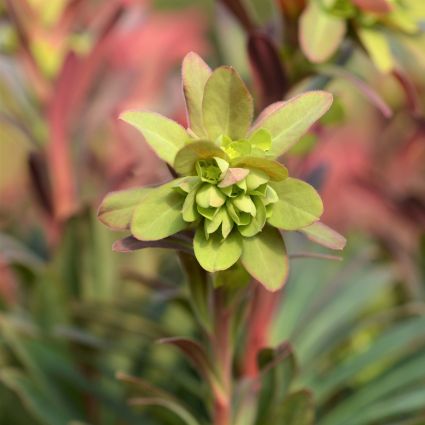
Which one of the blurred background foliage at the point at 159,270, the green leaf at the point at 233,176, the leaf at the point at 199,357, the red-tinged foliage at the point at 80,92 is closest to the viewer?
the green leaf at the point at 233,176

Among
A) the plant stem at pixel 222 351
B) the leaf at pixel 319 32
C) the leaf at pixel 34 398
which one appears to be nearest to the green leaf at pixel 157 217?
the plant stem at pixel 222 351

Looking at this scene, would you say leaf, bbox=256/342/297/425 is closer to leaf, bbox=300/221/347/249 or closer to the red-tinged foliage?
leaf, bbox=300/221/347/249

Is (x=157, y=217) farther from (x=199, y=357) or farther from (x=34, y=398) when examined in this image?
(x=34, y=398)

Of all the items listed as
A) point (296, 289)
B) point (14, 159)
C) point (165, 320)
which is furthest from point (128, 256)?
point (14, 159)

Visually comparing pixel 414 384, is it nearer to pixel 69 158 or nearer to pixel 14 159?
pixel 69 158

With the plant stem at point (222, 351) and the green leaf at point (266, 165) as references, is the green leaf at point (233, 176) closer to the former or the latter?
the green leaf at point (266, 165)

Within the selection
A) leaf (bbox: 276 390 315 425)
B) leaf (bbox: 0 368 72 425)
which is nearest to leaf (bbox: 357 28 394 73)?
leaf (bbox: 276 390 315 425)

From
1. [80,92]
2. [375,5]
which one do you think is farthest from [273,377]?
[80,92]
